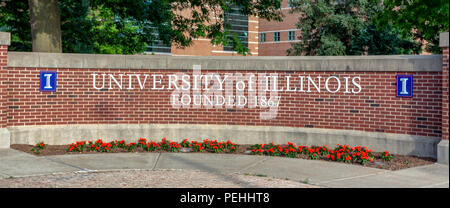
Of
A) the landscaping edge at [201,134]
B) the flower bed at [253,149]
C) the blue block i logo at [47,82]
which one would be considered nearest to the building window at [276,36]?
the landscaping edge at [201,134]

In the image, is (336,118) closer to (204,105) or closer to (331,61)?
(331,61)

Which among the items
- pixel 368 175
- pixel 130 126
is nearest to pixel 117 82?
pixel 130 126

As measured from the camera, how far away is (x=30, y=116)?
11047 mm

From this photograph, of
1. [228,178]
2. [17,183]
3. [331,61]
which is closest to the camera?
[17,183]

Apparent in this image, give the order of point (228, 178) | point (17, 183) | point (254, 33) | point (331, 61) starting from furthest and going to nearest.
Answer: point (254, 33) < point (331, 61) < point (228, 178) < point (17, 183)

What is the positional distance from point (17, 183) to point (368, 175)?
5411 millimetres

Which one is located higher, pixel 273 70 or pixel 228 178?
pixel 273 70

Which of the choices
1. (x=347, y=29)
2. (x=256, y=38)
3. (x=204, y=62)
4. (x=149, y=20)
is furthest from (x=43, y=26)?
(x=256, y=38)

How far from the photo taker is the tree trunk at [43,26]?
43.2 ft

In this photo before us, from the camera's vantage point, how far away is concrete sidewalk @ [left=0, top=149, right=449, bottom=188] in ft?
25.1

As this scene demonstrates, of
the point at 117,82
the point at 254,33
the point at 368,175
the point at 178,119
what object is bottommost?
the point at 368,175

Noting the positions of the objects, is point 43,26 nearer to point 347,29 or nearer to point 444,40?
point 444,40

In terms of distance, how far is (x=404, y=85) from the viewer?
33.0ft

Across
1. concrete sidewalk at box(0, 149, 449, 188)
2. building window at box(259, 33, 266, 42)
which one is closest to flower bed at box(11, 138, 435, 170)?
concrete sidewalk at box(0, 149, 449, 188)
